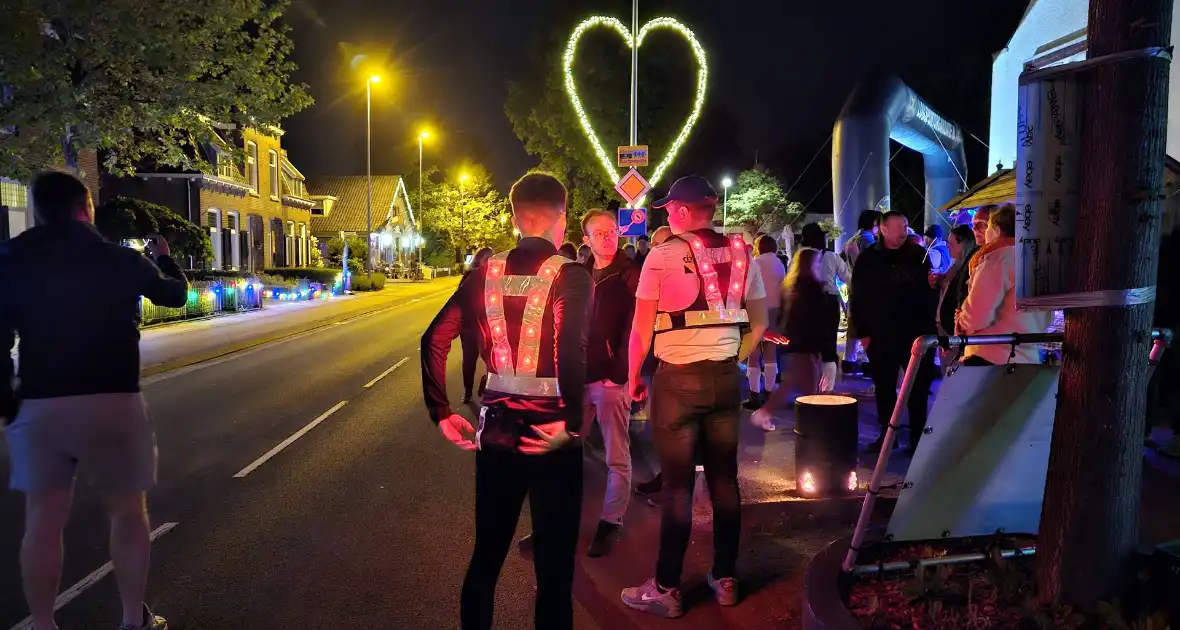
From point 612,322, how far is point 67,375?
2.88 metres

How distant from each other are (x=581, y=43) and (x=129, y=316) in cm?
3346

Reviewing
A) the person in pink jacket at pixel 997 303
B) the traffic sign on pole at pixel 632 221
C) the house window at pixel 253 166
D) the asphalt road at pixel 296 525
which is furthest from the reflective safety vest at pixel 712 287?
A: the house window at pixel 253 166

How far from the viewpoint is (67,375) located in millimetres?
3436

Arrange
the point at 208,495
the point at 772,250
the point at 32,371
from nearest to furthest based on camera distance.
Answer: the point at 32,371, the point at 208,495, the point at 772,250

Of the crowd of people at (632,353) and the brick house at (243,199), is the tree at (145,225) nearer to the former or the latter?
the brick house at (243,199)

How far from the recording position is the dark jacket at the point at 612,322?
5.08 meters

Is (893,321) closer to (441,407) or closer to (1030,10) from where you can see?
(441,407)

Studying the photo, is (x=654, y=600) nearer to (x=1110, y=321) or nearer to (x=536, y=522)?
(x=536, y=522)

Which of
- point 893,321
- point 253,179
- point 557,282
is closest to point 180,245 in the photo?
point 253,179

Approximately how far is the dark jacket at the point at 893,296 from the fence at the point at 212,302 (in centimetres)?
1656

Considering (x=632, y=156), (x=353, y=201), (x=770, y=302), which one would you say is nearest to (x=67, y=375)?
(x=770, y=302)

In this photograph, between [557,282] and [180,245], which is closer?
[557,282]

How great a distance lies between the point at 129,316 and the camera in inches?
143

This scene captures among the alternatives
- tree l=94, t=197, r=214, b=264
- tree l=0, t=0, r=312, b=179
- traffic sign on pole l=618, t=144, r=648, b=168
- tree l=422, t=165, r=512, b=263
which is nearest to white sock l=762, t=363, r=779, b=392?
traffic sign on pole l=618, t=144, r=648, b=168
